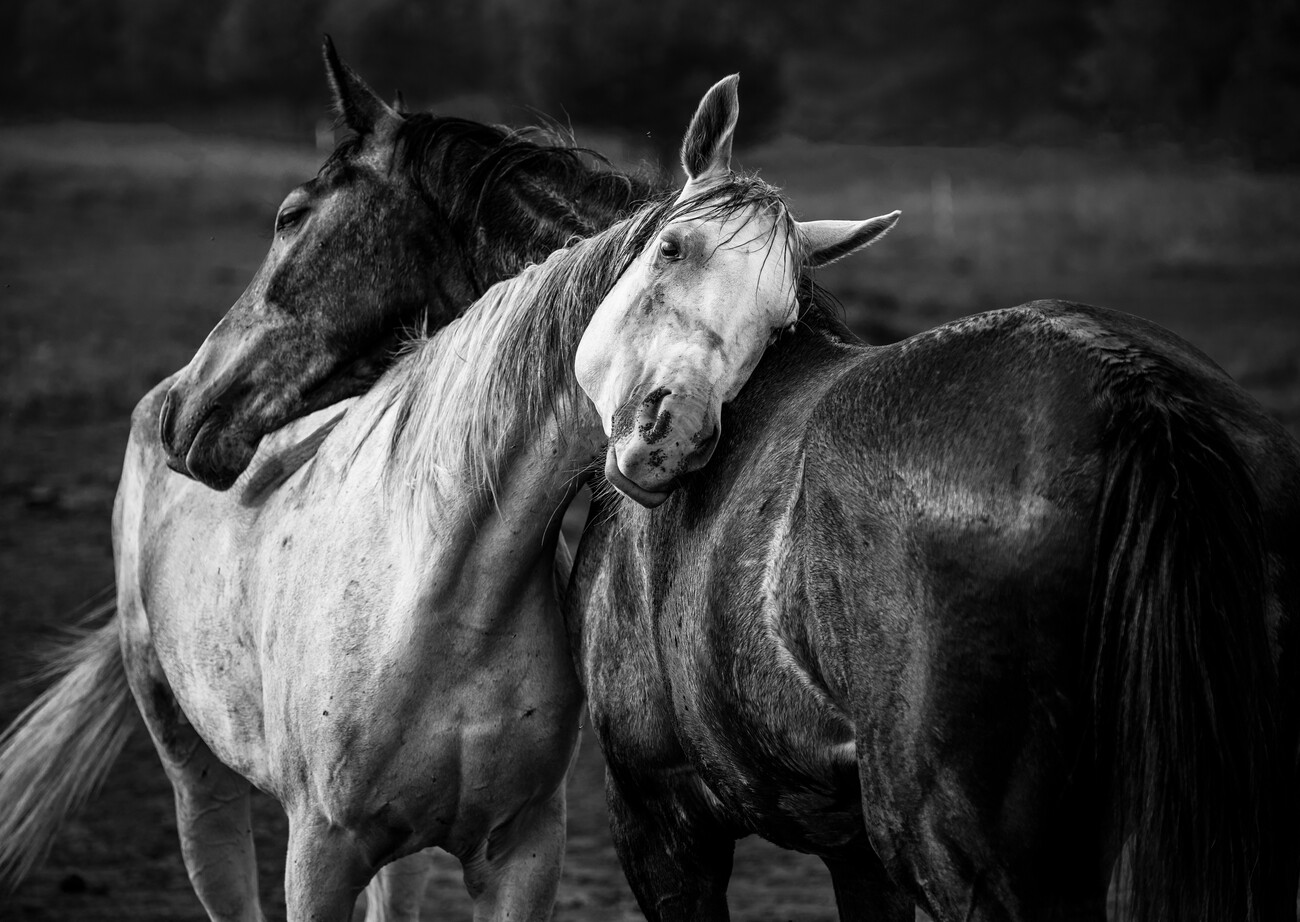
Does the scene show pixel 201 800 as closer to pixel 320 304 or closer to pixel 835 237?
pixel 320 304

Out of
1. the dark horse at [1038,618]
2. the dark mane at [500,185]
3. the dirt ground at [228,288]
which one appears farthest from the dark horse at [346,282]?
the dirt ground at [228,288]

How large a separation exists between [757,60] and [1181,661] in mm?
24182

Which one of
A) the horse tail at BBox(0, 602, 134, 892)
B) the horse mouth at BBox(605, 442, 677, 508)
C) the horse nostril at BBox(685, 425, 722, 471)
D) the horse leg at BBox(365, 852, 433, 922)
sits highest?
the horse nostril at BBox(685, 425, 722, 471)

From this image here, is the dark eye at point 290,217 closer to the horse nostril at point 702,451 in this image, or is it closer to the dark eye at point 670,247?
the dark eye at point 670,247

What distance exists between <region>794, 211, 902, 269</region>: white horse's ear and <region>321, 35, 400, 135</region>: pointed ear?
1.03 meters

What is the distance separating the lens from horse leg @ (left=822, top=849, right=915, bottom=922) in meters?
2.47

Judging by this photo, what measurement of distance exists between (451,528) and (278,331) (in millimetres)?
656

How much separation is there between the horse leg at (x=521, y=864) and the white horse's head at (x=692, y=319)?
93cm

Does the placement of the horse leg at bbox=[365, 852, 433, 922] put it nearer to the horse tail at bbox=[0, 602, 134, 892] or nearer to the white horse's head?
the horse tail at bbox=[0, 602, 134, 892]

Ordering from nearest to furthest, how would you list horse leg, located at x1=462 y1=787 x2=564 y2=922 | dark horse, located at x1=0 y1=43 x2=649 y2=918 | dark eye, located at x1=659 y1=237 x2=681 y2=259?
dark eye, located at x1=659 y1=237 x2=681 y2=259, horse leg, located at x1=462 y1=787 x2=564 y2=922, dark horse, located at x1=0 y1=43 x2=649 y2=918

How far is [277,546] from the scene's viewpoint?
267cm

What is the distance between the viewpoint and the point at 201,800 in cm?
334

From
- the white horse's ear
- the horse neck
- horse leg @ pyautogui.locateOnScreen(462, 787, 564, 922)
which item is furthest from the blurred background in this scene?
the white horse's ear

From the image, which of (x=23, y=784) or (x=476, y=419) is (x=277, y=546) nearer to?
(x=476, y=419)
